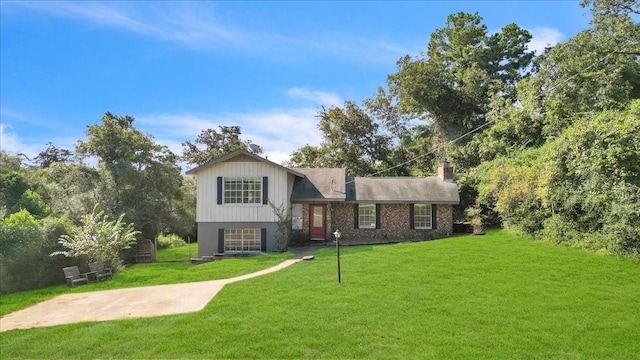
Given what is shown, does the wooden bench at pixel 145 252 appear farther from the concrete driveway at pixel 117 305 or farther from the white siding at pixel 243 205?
the concrete driveway at pixel 117 305

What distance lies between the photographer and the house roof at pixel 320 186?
2183 centimetres

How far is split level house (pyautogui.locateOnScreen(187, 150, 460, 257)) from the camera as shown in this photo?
20.7 metres

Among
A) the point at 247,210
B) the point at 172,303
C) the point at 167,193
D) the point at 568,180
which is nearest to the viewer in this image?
the point at 172,303

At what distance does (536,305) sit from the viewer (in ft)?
32.6

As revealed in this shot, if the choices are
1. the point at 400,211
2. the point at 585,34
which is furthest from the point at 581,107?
the point at 400,211

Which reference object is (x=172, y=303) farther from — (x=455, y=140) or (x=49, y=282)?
(x=455, y=140)

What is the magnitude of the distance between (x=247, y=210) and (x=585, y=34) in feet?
67.0

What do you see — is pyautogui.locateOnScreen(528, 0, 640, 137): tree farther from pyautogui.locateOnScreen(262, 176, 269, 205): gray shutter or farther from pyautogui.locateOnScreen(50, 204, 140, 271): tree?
pyautogui.locateOnScreen(50, 204, 140, 271): tree

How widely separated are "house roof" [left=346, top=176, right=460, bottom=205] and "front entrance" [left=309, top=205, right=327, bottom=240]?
1568 mm

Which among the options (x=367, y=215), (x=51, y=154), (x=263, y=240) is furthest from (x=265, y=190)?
(x=51, y=154)

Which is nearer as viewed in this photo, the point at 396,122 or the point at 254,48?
the point at 254,48

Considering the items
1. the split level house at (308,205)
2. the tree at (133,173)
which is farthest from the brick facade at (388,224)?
the tree at (133,173)

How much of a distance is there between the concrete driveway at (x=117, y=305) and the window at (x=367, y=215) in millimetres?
10538

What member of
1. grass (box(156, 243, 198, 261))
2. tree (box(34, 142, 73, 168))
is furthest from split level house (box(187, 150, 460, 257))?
tree (box(34, 142, 73, 168))
